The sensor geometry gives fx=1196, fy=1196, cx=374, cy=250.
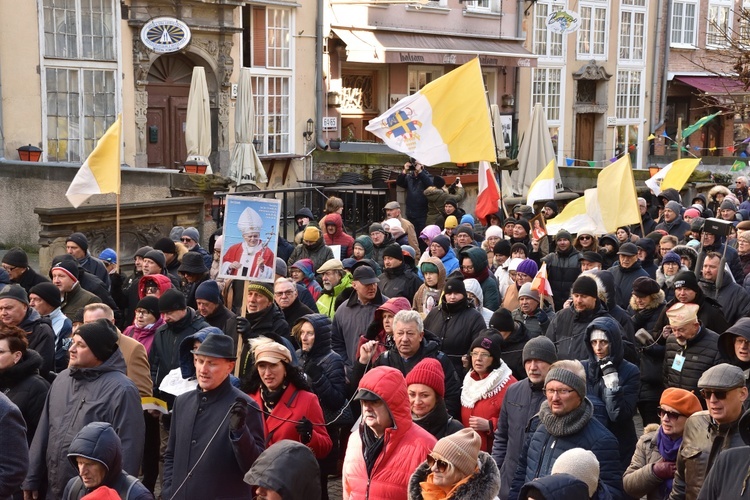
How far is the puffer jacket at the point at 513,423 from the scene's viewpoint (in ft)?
22.5

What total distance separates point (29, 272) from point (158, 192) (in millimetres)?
7623

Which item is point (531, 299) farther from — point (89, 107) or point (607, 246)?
point (89, 107)

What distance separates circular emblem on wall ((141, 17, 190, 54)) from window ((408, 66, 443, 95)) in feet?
29.0

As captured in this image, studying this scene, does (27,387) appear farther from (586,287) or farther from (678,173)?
(678,173)

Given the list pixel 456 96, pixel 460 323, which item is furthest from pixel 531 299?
pixel 456 96

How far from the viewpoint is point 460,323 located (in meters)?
8.95

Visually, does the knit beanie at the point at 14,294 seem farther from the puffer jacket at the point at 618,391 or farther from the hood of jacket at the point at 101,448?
the puffer jacket at the point at 618,391

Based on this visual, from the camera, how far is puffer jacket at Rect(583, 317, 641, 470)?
24.1ft

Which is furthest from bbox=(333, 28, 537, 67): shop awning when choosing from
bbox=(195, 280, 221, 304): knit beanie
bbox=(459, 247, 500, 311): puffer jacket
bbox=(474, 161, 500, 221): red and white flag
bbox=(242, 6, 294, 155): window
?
bbox=(195, 280, 221, 304): knit beanie

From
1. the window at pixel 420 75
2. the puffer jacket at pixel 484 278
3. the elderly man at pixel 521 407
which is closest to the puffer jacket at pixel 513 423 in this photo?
→ the elderly man at pixel 521 407

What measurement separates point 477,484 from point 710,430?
1.59 m

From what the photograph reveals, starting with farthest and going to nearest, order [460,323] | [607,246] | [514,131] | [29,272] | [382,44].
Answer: [514,131] < [382,44] < [607,246] < [29,272] < [460,323]

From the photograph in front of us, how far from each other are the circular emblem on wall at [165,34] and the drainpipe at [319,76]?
A: 4.82 meters

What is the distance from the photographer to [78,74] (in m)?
22.8
